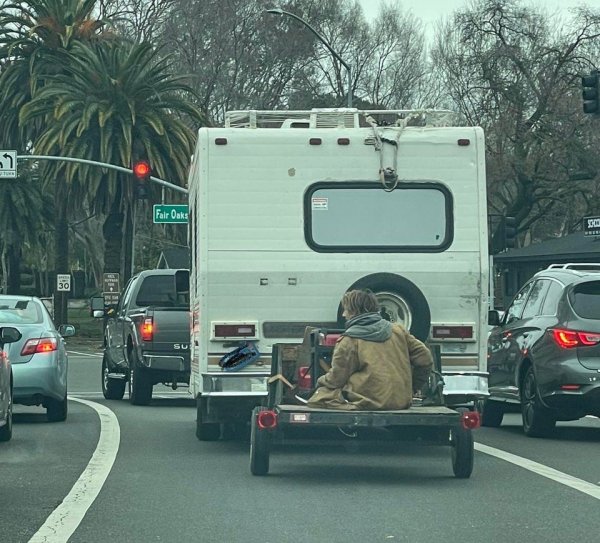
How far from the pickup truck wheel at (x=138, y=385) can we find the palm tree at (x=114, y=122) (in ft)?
80.3

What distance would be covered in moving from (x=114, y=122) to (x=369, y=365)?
116ft

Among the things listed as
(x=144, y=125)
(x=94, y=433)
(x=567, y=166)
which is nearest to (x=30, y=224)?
(x=144, y=125)

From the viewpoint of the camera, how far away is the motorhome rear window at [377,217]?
42.6ft

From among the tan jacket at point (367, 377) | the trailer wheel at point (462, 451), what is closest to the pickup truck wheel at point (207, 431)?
the tan jacket at point (367, 377)

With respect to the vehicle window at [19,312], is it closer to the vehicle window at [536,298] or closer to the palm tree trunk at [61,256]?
the vehicle window at [536,298]

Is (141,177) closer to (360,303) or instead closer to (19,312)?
(19,312)

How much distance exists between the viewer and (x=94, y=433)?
15188mm

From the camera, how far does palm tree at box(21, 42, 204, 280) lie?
4475 cm

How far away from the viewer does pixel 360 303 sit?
11078 millimetres

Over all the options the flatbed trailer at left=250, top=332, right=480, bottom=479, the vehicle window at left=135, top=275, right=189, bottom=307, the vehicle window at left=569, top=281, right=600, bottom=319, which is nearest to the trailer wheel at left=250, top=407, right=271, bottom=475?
the flatbed trailer at left=250, top=332, right=480, bottom=479

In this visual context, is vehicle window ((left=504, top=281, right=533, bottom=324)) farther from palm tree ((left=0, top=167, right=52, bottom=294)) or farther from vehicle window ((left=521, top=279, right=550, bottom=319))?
palm tree ((left=0, top=167, right=52, bottom=294))

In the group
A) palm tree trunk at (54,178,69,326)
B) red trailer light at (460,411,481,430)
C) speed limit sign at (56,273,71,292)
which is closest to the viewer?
red trailer light at (460,411,481,430)

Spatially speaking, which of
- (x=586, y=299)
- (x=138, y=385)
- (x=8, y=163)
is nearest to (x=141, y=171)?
(x=8, y=163)

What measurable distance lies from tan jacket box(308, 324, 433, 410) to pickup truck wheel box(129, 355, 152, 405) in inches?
358
